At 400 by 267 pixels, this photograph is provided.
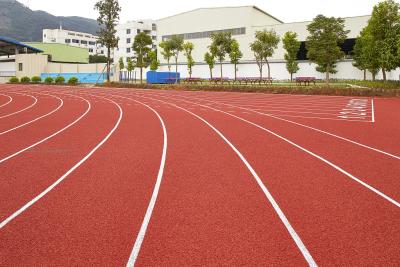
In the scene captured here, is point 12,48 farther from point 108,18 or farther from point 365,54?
point 365,54

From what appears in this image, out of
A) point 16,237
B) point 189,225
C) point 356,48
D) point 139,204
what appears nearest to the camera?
point 16,237

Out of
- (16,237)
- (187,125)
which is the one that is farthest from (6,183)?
(187,125)

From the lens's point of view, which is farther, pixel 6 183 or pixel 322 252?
pixel 6 183

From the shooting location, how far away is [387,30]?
3184cm

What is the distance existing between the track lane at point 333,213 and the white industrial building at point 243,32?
47976mm

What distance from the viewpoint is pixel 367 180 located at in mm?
6355

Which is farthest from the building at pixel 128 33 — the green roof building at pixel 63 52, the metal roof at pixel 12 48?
the metal roof at pixel 12 48

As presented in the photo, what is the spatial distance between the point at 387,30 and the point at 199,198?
32.4m

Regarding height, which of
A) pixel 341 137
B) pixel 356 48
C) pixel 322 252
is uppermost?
pixel 356 48

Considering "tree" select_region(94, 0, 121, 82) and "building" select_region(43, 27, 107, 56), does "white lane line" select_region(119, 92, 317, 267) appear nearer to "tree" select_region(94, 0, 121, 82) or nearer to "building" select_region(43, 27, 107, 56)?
"tree" select_region(94, 0, 121, 82)

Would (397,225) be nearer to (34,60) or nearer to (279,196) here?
(279,196)

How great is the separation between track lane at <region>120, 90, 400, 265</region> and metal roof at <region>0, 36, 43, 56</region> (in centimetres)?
5922

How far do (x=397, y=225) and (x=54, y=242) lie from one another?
392 cm

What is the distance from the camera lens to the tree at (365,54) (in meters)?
34.8
